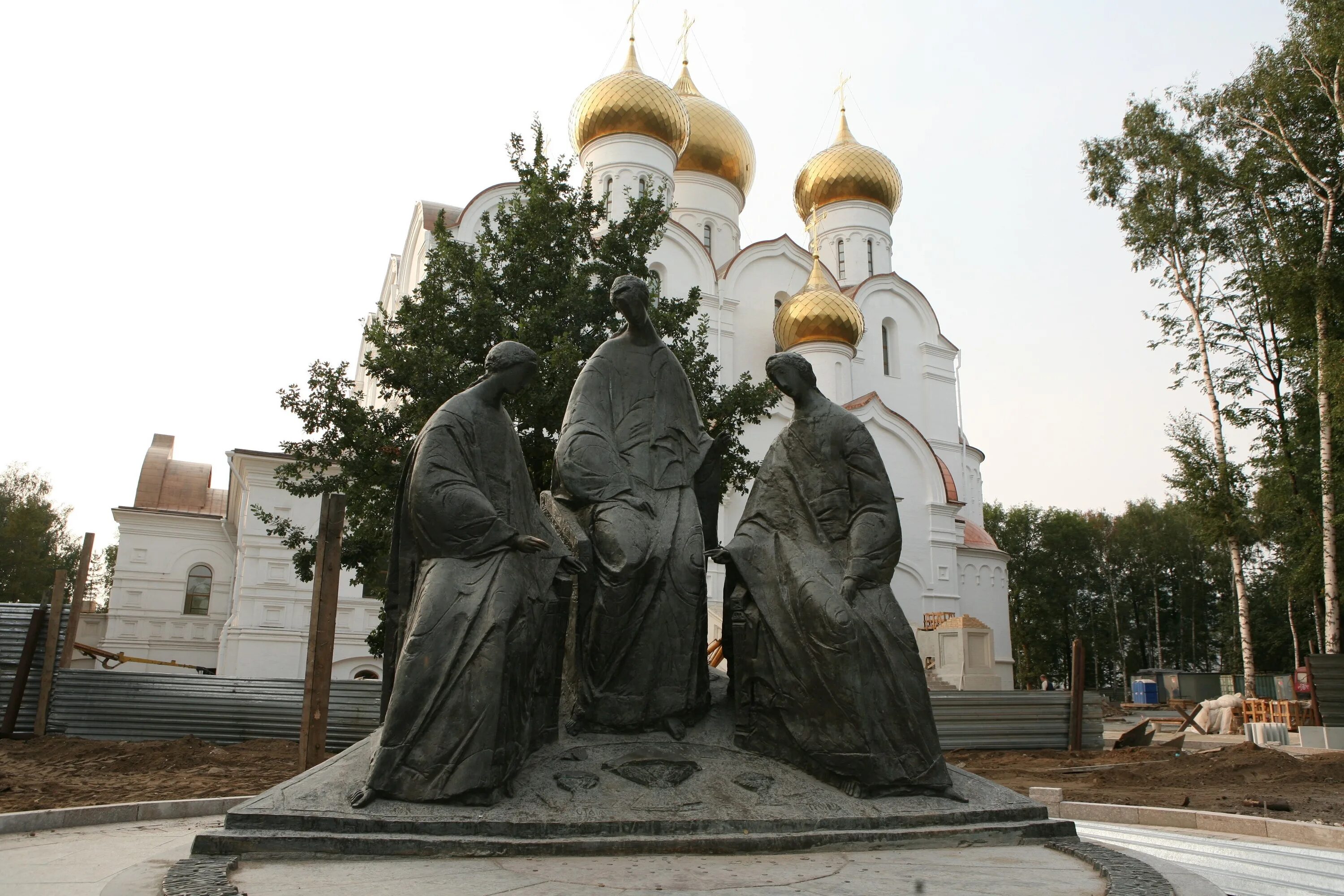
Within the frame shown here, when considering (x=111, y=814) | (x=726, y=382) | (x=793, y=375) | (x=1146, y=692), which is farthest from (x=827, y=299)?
(x=111, y=814)

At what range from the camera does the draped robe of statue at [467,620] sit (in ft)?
12.4

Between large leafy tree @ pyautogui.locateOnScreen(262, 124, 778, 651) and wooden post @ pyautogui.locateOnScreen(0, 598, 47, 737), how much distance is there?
362cm

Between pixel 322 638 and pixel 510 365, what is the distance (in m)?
3.59

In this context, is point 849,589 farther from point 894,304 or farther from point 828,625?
point 894,304

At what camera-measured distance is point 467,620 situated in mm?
3963

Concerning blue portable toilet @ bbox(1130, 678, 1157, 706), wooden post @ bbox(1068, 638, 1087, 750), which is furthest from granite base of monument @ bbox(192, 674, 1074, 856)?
blue portable toilet @ bbox(1130, 678, 1157, 706)

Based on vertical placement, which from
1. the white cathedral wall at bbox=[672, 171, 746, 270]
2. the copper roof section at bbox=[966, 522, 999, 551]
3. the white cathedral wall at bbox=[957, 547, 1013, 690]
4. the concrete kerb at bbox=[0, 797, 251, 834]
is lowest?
the concrete kerb at bbox=[0, 797, 251, 834]

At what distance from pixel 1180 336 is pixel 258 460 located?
63.9 ft

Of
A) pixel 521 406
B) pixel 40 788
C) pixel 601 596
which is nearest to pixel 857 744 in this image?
pixel 601 596

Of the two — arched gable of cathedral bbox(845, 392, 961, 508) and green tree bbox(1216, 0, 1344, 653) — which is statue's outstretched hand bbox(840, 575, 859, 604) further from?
arched gable of cathedral bbox(845, 392, 961, 508)

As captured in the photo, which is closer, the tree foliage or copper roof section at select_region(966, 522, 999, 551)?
the tree foliage

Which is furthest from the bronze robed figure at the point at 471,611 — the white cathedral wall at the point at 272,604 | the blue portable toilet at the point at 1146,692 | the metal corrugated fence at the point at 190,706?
the blue portable toilet at the point at 1146,692

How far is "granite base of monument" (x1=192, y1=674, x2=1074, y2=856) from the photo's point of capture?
3463mm

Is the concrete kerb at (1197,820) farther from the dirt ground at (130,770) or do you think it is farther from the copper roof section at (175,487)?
the copper roof section at (175,487)
